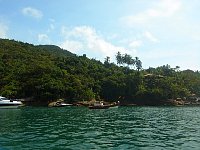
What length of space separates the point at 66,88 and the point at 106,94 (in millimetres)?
24831

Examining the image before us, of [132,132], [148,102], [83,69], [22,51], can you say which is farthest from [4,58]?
[132,132]

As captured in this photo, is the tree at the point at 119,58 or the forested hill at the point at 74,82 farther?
the tree at the point at 119,58

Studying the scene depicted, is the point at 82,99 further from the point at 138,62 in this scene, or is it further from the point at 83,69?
the point at 138,62

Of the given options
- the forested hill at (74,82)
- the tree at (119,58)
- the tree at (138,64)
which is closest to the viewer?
the forested hill at (74,82)

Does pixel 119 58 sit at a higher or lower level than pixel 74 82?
higher

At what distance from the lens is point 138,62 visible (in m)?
194

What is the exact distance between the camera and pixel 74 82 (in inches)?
4990

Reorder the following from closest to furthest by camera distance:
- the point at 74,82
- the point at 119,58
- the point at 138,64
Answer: the point at 74,82
the point at 138,64
the point at 119,58

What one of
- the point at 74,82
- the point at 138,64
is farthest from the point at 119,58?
the point at 74,82

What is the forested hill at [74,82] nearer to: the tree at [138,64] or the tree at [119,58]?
the tree at [138,64]

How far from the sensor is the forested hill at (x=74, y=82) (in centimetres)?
12031

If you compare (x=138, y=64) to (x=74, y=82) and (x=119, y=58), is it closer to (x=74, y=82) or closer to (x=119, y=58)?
(x=119, y=58)

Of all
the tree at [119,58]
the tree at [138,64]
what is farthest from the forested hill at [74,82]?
the tree at [119,58]

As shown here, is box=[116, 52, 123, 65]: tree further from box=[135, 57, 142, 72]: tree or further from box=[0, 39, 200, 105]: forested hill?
box=[0, 39, 200, 105]: forested hill
